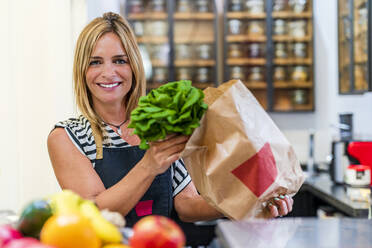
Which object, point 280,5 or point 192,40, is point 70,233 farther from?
point 280,5

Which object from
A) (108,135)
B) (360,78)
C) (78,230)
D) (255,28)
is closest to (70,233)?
(78,230)

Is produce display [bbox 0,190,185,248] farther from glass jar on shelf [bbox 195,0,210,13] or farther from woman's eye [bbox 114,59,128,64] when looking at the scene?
glass jar on shelf [bbox 195,0,210,13]

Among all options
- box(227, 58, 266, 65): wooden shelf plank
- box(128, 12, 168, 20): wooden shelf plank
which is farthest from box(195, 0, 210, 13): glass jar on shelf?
box(227, 58, 266, 65): wooden shelf plank

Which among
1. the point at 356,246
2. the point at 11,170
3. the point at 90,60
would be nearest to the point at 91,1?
the point at 11,170

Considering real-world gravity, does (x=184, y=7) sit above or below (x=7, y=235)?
above

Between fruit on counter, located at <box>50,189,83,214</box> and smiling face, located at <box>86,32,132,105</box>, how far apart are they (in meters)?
0.72

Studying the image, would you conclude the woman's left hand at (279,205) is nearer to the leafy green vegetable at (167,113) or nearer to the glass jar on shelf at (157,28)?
the leafy green vegetable at (167,113)

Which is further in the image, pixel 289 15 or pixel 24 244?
pixel 289 15

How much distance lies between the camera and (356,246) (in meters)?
0.89

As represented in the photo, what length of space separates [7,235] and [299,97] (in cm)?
448

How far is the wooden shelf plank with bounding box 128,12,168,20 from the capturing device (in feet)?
15.7

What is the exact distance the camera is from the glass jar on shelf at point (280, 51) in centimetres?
487

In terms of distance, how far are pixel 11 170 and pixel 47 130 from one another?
271 mm

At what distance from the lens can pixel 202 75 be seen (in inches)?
193
